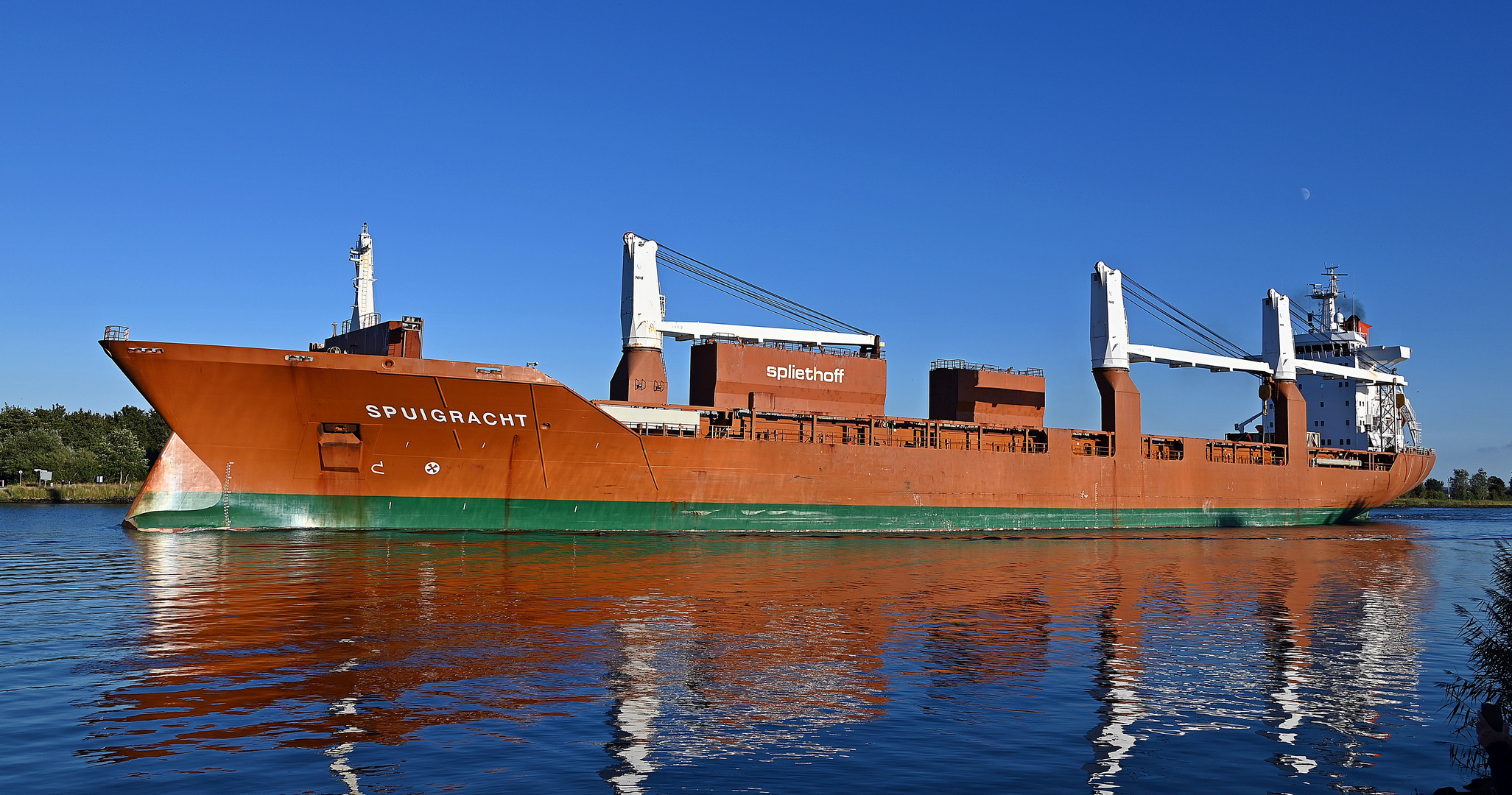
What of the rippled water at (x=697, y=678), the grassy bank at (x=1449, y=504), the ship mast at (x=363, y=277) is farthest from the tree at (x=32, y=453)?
the grassy bank at (x=1449, y=504)

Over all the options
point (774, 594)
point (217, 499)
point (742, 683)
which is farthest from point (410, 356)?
point (742, 683)

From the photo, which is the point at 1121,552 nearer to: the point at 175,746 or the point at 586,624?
the point at 586,624

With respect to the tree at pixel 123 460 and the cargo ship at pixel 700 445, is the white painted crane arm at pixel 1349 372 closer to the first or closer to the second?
the cargo ship at pixel 700 445

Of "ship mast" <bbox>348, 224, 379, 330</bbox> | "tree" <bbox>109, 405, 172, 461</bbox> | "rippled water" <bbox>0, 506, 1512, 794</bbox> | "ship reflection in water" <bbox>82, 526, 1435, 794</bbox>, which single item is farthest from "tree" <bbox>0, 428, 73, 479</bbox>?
"ship reflection in water" <bbox>82, 526, 1435, 794</bbox>

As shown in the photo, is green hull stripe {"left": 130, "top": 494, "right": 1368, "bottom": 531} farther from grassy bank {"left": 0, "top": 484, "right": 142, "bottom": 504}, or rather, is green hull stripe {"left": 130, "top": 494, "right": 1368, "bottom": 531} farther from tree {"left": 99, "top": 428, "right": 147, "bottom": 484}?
tree {"left": 99, "top": 428, "right": 147, "bottom": 484}

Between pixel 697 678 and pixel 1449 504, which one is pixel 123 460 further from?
pixel 1449 504

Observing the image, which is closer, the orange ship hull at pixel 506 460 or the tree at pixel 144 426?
the orange ship hull at pixel 506 460

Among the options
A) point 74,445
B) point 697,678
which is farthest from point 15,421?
point 697,678

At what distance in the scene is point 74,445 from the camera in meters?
80.2

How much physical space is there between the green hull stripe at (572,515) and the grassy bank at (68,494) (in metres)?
40.8

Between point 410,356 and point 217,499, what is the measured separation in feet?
22.0

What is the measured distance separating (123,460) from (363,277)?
50.9 m

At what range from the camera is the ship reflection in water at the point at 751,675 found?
8398 millimetres

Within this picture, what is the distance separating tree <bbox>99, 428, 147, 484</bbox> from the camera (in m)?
75.2
